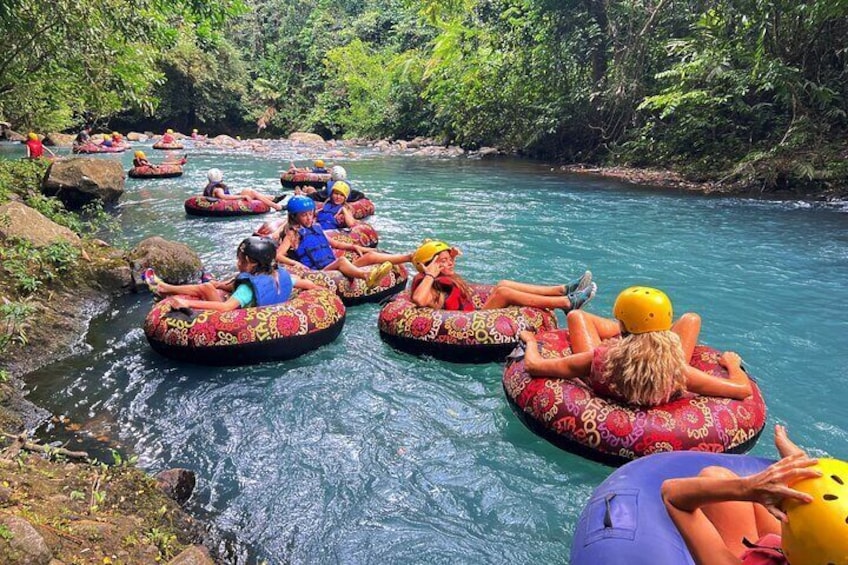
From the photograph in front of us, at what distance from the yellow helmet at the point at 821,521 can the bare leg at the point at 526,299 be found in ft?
13.1

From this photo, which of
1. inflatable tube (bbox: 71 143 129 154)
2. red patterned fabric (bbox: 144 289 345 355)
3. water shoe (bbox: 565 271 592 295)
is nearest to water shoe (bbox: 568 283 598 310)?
water shoe (bbox: 565 271 592 295)

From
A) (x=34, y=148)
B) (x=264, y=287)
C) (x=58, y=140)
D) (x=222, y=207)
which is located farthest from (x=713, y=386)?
(x=58, y=140)

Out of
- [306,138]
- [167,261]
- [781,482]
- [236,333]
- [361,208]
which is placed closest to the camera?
[781,482]

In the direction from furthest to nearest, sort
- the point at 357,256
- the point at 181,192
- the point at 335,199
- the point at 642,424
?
the point at 181,192, the point at 335,199, the point at 357,256, the point at 642,424

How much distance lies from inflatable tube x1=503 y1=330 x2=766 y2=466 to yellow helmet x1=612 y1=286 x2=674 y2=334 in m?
0.64

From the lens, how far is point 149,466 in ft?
13.8

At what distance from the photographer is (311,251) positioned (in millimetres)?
7996

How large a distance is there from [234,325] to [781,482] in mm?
4644

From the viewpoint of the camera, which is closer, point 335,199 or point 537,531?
point 537,531

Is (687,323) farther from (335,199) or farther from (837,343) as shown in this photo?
(335,199)

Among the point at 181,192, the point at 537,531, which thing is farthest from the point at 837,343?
the point at 181,192

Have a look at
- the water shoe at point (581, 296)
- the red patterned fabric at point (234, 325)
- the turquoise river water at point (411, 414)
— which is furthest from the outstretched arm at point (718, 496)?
the red patterned fabric at point (234, 325)

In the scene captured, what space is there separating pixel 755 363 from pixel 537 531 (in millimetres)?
3450

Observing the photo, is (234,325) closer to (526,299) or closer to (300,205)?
(300,205)
